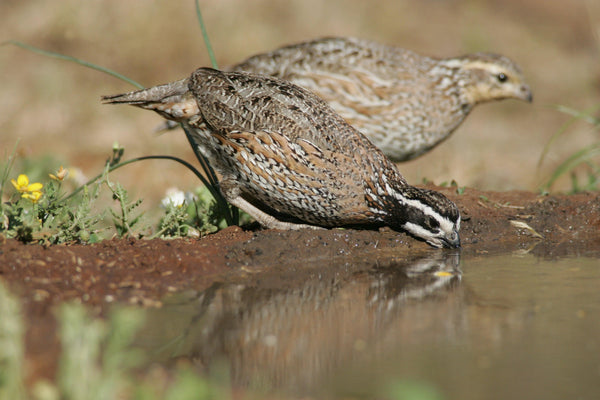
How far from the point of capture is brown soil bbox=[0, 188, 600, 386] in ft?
13.3

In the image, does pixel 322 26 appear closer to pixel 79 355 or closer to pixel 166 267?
pixel 166 267

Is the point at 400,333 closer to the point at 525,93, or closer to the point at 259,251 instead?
the point at 259,251

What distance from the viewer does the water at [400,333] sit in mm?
2971

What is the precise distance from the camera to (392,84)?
7250 mm

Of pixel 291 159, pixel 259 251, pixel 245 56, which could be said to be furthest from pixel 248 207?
pixel 245 56

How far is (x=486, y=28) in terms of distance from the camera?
1458 cm

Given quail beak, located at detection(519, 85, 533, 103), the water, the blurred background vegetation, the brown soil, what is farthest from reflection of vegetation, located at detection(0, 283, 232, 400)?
the blurred background vegetation

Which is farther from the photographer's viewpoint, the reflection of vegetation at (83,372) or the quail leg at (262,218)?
the quail leg at (262,218)

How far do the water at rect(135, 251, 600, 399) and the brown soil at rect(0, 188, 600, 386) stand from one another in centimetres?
31

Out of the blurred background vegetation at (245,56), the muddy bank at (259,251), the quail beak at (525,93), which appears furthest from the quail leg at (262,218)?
Answer: the blurred background vegetation at (245,56)

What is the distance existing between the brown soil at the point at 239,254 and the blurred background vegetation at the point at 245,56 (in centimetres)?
329

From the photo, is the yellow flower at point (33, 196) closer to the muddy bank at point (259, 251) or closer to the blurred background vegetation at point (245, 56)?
the muddy bank at point (259, 251)

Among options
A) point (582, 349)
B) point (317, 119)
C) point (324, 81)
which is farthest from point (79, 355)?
point (324, 81)

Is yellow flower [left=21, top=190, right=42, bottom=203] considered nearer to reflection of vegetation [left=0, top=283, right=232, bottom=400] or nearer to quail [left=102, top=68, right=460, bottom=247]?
quail [left=102, top=68, right=460, bottom=247]
